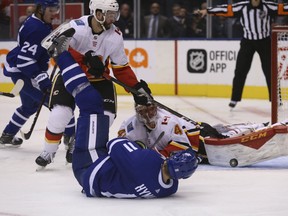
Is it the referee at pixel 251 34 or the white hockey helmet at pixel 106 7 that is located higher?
the white hockey helmet at pixel 106 7

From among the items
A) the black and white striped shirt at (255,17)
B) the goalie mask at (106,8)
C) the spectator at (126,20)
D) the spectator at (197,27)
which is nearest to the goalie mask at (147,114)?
the goalie mask at (106,8)

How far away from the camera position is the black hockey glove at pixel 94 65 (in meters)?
4.74

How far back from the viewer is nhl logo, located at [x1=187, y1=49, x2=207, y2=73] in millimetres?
9852

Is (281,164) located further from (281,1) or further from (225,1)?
(225,1)

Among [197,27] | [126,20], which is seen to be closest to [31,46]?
[197,27]

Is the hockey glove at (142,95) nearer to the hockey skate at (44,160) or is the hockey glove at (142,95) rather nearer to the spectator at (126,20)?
the hockey skate at (44,160)

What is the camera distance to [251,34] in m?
8.90

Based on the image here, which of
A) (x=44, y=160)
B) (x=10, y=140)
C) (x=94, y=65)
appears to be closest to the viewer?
(x=94, y=65)

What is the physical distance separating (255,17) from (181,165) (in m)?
5.09

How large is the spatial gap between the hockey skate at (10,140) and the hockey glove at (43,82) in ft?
1.85

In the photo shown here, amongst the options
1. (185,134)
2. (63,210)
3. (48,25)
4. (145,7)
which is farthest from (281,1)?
(63,210)

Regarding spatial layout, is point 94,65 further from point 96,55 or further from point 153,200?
point 153,200

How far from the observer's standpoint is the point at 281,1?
9.06 metres

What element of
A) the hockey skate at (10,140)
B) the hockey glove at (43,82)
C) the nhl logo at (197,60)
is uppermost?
the hockey glove at (43,82)
